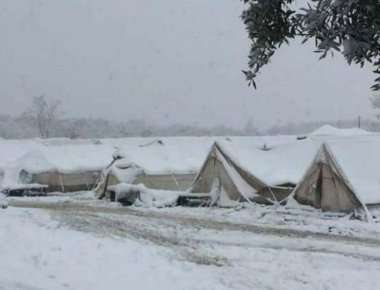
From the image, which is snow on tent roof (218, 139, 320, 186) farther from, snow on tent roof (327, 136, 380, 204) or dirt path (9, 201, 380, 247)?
dirt path (9, 201, 380, 247)

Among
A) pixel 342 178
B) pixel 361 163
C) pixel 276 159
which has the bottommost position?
pixel 342 178

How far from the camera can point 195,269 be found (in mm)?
11648

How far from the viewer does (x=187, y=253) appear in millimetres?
13625

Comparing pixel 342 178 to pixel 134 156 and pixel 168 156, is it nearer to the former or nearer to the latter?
pixel 134 156

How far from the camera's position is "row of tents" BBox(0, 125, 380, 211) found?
22672mm

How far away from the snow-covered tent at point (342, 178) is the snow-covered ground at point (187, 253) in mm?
1156

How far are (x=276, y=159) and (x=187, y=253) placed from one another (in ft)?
46.4

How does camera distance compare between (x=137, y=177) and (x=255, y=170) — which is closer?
(x=255, y=170)

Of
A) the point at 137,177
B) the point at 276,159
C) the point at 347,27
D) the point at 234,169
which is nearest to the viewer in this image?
the point at 347,27

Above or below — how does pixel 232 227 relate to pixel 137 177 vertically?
below

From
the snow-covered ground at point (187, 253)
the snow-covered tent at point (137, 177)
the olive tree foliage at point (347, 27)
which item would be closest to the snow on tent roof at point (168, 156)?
the snow-covered tent at point (137, 177)

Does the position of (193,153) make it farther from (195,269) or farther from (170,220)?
(195,269)

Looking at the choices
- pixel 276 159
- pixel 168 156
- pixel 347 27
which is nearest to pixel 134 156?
pixel 168 156

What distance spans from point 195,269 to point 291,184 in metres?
13.7
